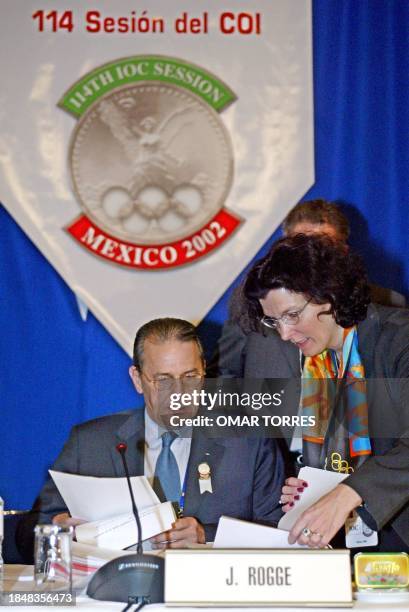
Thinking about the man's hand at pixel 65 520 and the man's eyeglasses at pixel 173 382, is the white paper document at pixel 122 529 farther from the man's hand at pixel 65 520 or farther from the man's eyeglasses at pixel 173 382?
the man's eyeglasses at pixel 173 382

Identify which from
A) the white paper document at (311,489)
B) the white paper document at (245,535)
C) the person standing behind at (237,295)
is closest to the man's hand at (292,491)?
the white paper document at (311,489)

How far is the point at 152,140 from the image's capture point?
3.34 m

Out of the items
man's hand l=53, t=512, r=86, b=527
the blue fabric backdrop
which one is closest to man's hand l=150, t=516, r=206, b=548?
man's hand l=53, t=512, r=86, b=527

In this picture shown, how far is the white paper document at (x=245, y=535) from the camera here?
1795mm

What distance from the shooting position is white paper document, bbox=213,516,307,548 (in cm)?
179

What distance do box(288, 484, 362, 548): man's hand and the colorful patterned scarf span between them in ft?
1.71

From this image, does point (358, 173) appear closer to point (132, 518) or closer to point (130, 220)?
point (130, 220)

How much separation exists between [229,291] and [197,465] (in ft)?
3.42

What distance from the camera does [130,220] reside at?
11.0 ft

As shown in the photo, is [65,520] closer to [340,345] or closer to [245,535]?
[245,535]

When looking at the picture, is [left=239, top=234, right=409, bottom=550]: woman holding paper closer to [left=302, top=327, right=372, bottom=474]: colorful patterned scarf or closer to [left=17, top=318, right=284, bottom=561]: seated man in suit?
[left=302, top=327, right=372, bottom=474]: colorful patterned scarf

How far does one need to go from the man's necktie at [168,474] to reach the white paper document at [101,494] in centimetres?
36

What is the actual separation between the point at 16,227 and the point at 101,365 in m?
0.56

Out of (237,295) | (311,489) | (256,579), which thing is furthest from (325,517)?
(237,295)
